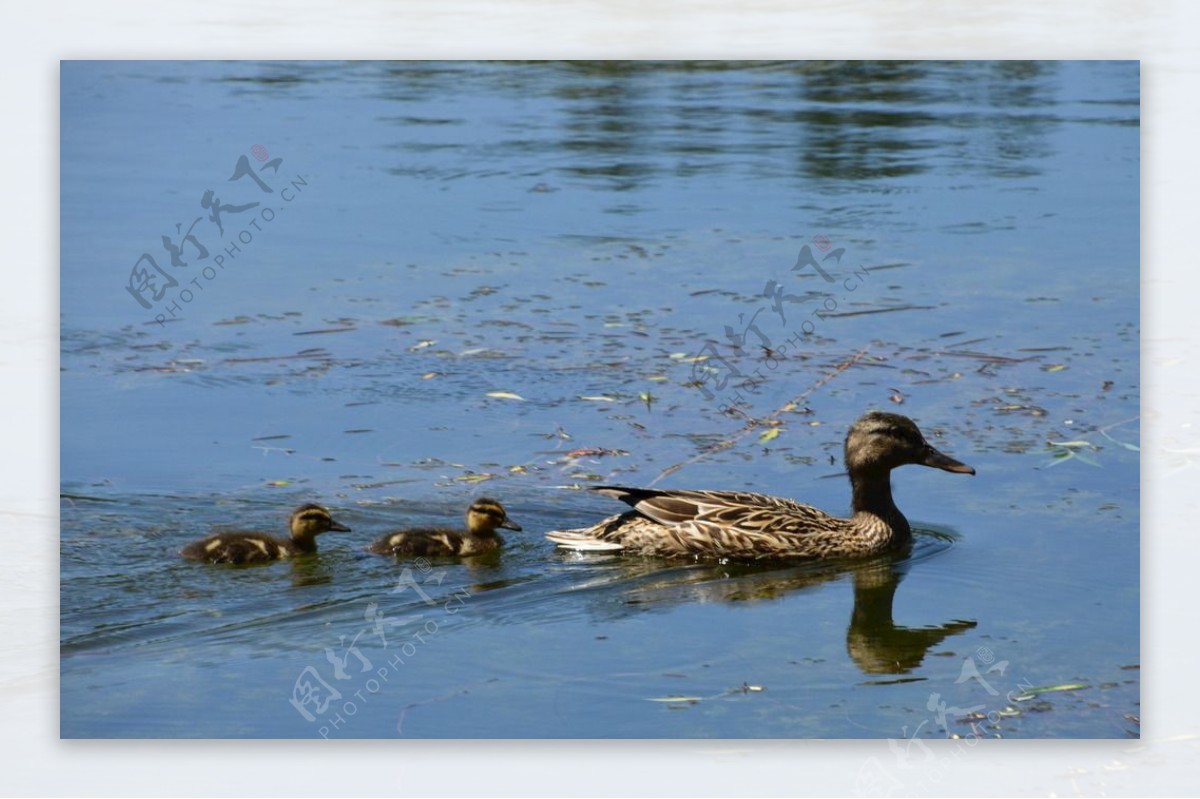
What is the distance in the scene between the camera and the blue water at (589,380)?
28.4ft

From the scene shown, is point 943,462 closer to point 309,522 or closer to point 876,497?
point 876,497

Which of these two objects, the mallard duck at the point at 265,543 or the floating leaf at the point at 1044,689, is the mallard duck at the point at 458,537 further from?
the floating leaf at the point at 1044,689

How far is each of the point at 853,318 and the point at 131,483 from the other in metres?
3.18

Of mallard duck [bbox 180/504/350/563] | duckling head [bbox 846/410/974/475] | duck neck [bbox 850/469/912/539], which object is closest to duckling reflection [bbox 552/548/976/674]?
duck neck [bbox 850/469/912/539]

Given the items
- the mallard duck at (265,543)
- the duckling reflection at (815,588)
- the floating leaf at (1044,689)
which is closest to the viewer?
the floating leaf at (1044,689)

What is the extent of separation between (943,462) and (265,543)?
2560mm

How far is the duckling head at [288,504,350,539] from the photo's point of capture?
9.46 m

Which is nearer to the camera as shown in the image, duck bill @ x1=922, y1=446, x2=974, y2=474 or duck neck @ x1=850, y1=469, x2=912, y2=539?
duck bill @ x1=922, y1=446, x2=974, y2=474

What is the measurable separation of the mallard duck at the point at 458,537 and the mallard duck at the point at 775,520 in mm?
241

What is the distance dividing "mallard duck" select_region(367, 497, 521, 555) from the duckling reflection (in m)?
0.41

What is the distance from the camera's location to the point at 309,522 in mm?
9453

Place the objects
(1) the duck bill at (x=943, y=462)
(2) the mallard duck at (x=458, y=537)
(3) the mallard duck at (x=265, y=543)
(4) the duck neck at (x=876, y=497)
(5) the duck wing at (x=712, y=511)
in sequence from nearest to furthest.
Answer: (3) the mallard duck at (x=265, y=543), (2) the mallard duck at (x=458, y=537), (5) the duck wing at (x=712, y=511), (1) the duck bill at (x=943, y=462), (4) the duck neck at (x=876, y=497)

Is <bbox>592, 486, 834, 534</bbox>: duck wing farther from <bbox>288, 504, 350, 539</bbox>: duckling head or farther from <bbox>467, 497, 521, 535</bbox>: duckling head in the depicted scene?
<bbox>288, 504, 350, 539</bbox>: duckling head

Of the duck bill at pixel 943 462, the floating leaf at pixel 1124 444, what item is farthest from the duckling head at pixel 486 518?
the floating leaf at pixel 1124 444
